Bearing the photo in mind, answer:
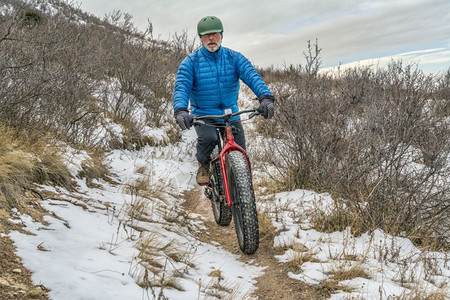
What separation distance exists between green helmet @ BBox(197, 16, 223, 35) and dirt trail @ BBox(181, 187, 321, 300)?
7.44ft

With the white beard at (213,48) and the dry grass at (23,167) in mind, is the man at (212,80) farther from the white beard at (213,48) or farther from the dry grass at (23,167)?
the dry grass at (23,167)

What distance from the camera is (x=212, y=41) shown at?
3.73m

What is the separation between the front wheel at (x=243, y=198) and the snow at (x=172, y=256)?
0.79 ft

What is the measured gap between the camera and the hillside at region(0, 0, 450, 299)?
2.37 meters

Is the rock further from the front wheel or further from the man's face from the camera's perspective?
the man's face

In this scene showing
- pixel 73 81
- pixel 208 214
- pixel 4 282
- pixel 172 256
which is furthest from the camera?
pixel 73 81

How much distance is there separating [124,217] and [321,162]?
279cm

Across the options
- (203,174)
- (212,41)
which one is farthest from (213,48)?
(203,174)

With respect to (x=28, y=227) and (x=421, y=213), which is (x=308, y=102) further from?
(x=28, y=227)

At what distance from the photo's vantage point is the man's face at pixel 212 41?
12.2 ft

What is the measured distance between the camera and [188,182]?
6391 mm

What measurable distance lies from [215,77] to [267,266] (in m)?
2.09

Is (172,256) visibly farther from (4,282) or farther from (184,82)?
(184,82)

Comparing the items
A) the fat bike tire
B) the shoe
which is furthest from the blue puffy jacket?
the shoe
